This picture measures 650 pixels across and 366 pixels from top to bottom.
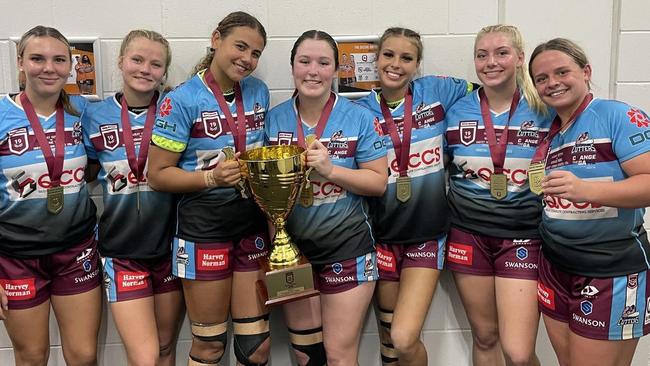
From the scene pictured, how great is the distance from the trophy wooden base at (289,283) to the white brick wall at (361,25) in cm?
89

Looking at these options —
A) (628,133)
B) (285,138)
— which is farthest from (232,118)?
(628,133)

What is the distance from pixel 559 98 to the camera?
72.6 inches

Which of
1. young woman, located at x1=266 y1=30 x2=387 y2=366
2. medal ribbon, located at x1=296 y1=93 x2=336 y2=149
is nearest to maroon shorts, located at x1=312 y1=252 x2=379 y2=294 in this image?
young woman, located at x1=266 y1=30 x2=387 y2=366

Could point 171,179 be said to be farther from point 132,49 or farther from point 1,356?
point 1,356

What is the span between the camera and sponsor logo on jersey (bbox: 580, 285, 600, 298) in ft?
5.92

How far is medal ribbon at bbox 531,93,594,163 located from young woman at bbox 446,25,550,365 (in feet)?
0.47

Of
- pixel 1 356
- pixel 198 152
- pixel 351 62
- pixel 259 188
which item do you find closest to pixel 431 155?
pixel 351 62

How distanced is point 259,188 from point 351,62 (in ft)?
2.80

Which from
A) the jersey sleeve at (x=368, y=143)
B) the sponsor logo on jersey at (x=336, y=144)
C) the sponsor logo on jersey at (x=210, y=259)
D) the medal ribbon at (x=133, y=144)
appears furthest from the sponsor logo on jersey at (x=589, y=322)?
the medal ribbon at (x=133, y=144)

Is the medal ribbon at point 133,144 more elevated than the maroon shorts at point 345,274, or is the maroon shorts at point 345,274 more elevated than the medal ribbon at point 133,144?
the medal ribbon at point 133,144

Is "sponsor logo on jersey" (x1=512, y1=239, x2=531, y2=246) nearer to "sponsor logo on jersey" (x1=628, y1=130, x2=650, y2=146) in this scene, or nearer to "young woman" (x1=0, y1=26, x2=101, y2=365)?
"sponsor logo on jersey" (x1=628, y1=130, x2=650, y2=146)

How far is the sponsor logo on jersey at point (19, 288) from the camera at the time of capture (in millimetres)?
2145

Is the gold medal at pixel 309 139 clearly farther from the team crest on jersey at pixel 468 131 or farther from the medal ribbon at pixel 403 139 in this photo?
the team crest on jersey at pixel 468 131

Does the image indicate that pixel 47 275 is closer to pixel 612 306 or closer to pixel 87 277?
pixel 87 277
